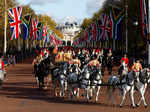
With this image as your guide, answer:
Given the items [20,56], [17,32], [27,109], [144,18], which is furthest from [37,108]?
[20,56]

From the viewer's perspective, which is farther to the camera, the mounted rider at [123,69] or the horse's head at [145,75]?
the mounted rider at [123,69]

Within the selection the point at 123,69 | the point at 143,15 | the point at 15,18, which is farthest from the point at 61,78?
the point at 15,18

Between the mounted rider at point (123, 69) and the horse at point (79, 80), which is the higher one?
the mounted rider at point (123, 69)

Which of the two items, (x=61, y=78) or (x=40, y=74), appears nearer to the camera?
(x=61, y=78)

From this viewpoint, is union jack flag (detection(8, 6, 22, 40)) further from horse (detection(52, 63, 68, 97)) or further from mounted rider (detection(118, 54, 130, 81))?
horse (detection(52, 63, 68, 97))

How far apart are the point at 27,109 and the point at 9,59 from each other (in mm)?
38249

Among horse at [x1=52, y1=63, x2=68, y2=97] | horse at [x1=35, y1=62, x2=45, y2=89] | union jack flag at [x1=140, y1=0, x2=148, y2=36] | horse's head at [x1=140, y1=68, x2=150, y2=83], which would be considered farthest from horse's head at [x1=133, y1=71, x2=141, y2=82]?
union jack flag at [x1=140, y1=0, x2=148, y2=36]

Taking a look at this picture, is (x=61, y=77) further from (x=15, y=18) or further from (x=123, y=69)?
(x=15, y=18)

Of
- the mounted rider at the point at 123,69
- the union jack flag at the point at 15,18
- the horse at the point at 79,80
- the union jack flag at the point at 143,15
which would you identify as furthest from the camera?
the union jack flag at the point at 15,18

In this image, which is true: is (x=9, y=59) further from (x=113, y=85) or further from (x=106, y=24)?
(x=113, y=85)

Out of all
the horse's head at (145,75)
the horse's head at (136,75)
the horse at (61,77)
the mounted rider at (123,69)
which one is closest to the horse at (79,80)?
the horse at (61,77)

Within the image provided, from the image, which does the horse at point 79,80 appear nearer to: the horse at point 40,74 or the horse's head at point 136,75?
the horse's head at point 136,75

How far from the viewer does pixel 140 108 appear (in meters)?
15.6

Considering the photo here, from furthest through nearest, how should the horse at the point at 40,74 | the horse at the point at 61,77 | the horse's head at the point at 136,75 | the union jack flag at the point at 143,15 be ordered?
the union jack flag at the point at 143,15 → the horse at the point at 40,74 → the horse at the point at 61,77 → the horse's head at the point at 136,75
